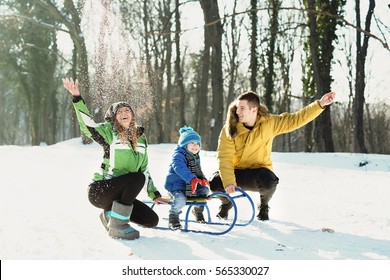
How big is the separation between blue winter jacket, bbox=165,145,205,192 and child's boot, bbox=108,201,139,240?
588mm

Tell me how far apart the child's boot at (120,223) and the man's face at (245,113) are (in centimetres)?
140

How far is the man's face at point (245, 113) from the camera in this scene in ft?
14.0

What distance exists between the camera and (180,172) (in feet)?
13.1

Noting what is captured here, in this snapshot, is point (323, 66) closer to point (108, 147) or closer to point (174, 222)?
point (174, 222)

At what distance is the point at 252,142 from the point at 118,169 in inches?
51.5

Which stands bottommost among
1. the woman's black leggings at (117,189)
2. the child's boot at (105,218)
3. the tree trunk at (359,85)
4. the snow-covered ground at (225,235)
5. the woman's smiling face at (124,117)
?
the snow-covered ground at (225,235)

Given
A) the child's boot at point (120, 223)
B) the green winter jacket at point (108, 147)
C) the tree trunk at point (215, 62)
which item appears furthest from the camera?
the tree trunk at point (215, 62)

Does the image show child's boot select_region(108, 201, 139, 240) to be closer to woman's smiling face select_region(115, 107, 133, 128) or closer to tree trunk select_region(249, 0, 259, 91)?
woman's smiling face select_region(115, 107, 133, 128)

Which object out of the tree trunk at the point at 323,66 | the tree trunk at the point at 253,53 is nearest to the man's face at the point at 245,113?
the tree trunk at the point at 323,66

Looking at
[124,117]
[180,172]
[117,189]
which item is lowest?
[117,189]

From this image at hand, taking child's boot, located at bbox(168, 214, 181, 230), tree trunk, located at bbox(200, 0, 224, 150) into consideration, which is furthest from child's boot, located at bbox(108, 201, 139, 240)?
tree trunk, located at bbox(200, 0, 224, 150)

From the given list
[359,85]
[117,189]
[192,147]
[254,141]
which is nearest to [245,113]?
[254,141]

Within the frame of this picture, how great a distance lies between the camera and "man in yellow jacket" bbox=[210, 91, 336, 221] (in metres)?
4.21

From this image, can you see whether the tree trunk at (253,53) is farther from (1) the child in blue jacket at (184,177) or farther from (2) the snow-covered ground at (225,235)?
(1) the child in blue jacket at (184,177)
